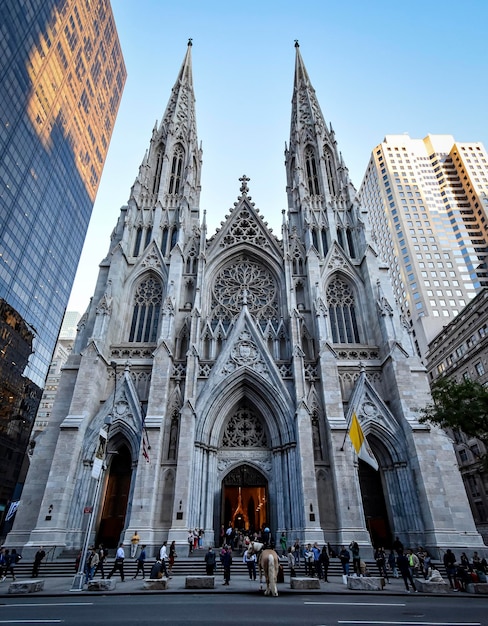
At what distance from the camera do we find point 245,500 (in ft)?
87.5

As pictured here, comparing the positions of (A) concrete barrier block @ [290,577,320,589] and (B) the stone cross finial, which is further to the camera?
(B) the stone cross finial

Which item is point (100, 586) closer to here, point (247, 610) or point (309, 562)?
point (247, 610)

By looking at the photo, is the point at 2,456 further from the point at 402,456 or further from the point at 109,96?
the point at 109,96

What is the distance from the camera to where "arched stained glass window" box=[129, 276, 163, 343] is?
2583 centimetres

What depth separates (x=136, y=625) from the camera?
6574 mm

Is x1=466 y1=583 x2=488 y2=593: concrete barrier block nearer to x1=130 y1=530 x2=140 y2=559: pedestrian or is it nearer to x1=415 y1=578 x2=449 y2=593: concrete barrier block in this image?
x1=415 y1=578 x2=449 y2=593: concrete barrier block

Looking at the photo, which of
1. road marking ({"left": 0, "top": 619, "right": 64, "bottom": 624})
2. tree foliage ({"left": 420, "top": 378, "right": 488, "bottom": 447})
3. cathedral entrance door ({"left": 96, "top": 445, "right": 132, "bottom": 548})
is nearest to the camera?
road marking ({"left": 0, "top": 619, "right": 64, "bottom": 624})

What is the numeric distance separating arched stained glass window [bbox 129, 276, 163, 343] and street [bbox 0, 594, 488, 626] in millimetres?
16615

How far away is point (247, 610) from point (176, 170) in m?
34.3

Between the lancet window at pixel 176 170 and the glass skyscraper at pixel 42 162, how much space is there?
20691mm

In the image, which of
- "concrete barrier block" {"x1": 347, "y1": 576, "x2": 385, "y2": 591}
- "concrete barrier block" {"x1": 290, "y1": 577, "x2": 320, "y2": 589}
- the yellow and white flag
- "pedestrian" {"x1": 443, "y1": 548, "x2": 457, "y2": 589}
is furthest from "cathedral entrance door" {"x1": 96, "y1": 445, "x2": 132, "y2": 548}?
"pedestrian" {"x1": 443, "y1": 548, "x2": 457, "y2": 589}

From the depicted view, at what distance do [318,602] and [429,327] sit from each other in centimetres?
4945

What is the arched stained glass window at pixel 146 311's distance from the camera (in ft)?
84.7

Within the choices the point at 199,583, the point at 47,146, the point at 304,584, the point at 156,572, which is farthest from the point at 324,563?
the point at 47,146
